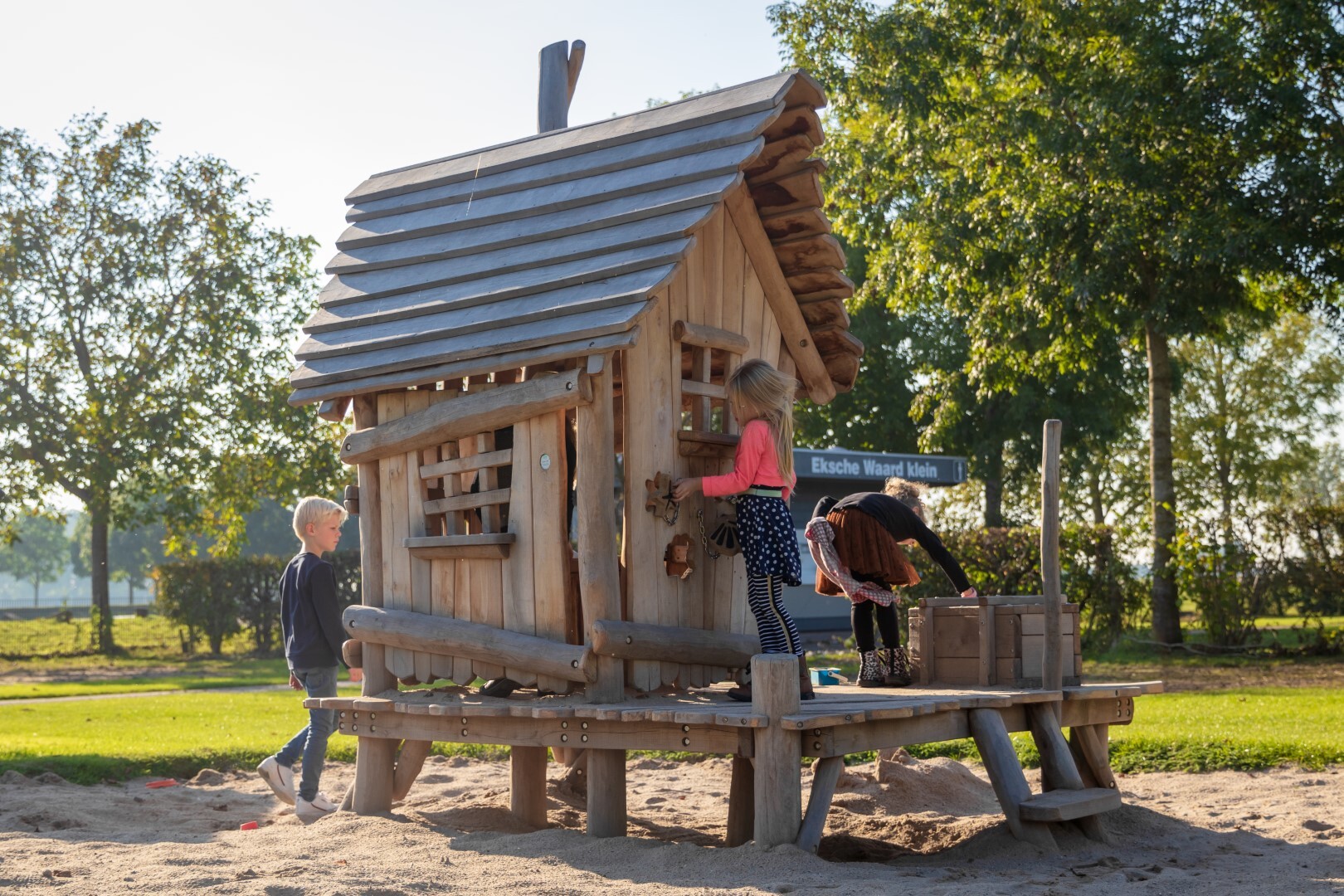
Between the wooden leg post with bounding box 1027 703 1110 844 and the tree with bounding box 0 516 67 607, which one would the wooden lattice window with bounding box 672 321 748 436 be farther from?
the tree with bounding box 0 516 67 607

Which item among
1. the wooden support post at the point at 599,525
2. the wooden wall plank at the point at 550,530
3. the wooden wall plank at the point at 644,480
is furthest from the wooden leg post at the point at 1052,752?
the wooden wall plank at the point at 550,530

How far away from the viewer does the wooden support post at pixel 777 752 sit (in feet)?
18.9

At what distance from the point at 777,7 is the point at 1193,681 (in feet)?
50.1

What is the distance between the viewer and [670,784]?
9.36m

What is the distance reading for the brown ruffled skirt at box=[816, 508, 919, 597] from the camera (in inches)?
299

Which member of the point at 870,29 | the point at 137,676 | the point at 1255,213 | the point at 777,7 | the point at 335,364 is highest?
the point at 777,7

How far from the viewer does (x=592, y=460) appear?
6570mm

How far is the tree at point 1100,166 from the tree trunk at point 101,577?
15.8 metres

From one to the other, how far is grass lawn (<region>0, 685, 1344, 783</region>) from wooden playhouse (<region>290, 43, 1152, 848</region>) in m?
1.86

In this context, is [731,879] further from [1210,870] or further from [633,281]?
Result: [633,281]

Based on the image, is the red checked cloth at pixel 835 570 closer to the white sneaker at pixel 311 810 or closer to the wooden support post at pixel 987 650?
the wooden support post at pixel 987 650

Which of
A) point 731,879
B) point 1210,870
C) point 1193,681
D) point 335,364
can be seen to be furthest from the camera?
point 1193,681

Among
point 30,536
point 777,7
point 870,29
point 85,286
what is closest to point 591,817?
point 870,29

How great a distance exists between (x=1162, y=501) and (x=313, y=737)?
14.6 meters
